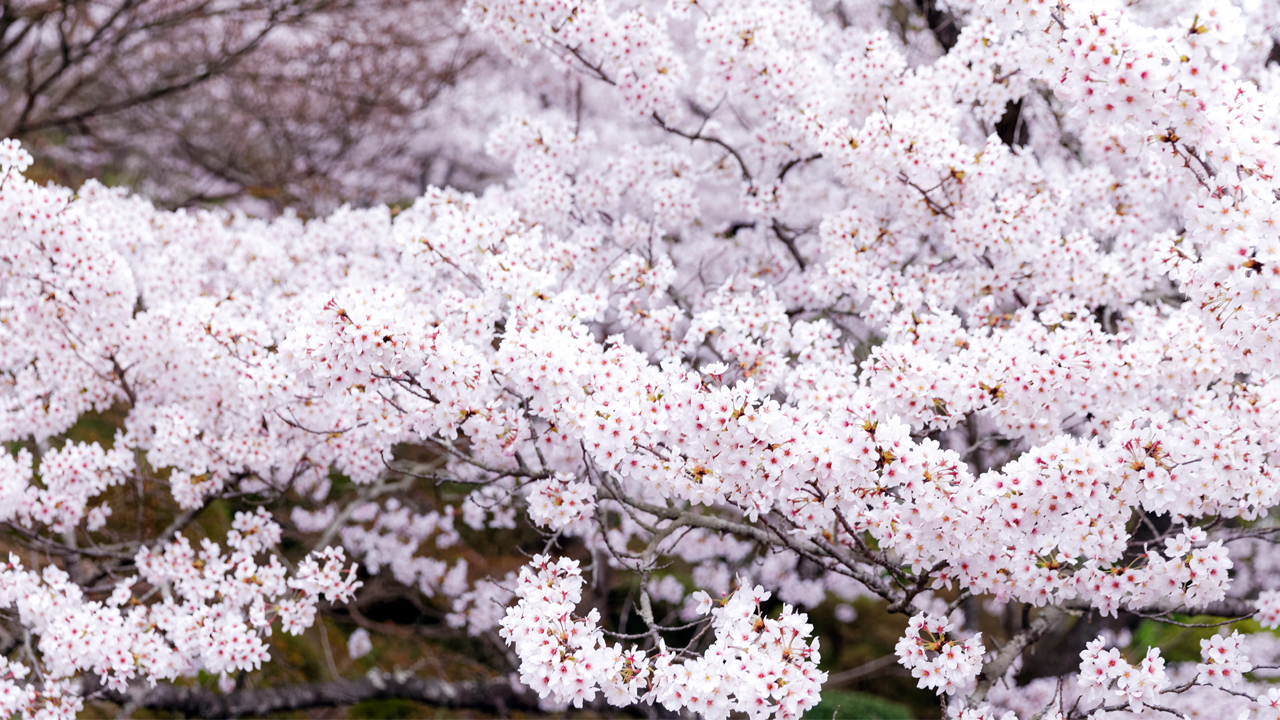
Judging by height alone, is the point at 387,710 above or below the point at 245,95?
below

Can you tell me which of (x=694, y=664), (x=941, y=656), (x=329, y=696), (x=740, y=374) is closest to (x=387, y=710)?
(x=329, y=696)

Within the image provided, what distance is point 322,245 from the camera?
19.6ft

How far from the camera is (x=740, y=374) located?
4.08 meters

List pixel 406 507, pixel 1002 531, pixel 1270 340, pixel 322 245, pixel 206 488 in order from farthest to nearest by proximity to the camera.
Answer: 1. pixel 406 507
2. pixel 322 245
3. pixel 206 488
4. pixel 1002 531
5. pixel 1270 340

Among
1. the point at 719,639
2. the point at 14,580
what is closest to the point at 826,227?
the point at 719,639

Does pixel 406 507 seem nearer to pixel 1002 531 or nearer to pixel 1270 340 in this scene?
pixel 1002 531

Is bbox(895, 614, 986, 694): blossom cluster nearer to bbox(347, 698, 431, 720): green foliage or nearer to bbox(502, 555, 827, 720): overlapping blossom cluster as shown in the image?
bbox(502, 555, 827, 720): overlapping blossom cluster

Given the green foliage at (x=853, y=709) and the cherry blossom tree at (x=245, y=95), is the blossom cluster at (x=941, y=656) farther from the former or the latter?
the cherry blossom tree at (x=245, y=95)

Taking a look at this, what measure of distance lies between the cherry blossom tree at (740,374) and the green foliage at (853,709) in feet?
3.21

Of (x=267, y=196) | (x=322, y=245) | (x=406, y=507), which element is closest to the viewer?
(x=322, y=245)

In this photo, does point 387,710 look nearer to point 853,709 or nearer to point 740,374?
point 853,709

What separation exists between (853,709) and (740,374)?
2.93 m

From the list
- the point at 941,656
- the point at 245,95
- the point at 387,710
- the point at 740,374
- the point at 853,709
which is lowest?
the point at 853,709

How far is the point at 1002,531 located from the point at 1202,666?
0.91 metres
